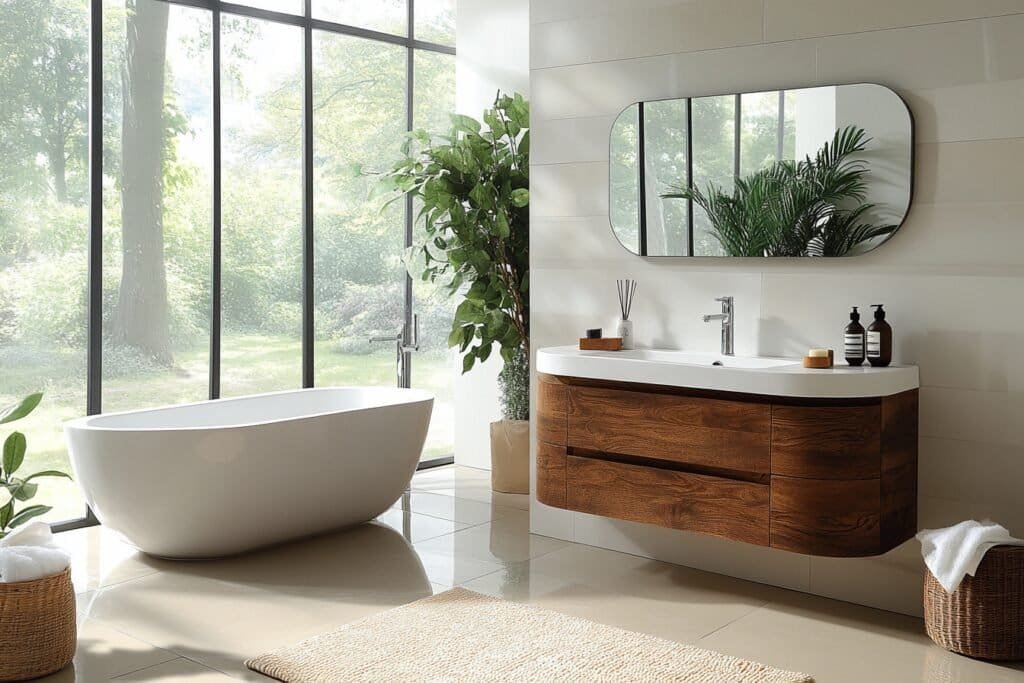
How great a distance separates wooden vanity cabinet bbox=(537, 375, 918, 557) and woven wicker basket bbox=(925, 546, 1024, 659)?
0.28 meters

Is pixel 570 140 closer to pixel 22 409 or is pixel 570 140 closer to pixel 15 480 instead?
pixel 22 409

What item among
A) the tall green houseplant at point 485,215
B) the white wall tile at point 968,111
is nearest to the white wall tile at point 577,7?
the tall green houseplant at point 485,215

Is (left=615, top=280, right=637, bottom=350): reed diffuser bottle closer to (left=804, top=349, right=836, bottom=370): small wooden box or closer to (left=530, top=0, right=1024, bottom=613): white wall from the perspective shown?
(left=530, top=0, right=1024, bottom=613): white wall

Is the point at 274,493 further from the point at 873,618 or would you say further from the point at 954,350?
the point at 954,350

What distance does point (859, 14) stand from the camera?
11.6 ft

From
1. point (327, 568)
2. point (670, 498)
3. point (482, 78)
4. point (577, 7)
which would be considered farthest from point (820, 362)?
point (482, 78)

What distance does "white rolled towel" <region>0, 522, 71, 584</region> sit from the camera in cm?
291

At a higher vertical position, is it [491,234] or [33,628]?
[491,234]

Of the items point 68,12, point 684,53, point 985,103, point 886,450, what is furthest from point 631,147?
point 68,12

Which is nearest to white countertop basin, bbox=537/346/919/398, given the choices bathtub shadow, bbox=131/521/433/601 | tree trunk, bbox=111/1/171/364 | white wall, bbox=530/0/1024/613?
white wall, bbox=530/0/1024/613

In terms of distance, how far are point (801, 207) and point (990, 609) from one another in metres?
1.48

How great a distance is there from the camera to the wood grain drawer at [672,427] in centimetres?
341

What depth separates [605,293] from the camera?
4.33 metres

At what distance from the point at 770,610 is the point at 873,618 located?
343 millimetres
